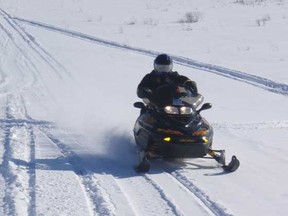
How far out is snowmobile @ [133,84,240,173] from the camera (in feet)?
23.8

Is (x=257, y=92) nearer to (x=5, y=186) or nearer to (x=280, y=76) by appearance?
(x=280, y=76)

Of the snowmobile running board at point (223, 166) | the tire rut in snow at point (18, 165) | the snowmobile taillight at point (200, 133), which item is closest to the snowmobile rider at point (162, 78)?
the snowmobile taillight at point (200, 133)

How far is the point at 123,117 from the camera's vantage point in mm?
10531

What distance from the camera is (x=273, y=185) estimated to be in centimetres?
687

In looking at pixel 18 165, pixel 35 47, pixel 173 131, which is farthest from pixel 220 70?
pixel 18 165

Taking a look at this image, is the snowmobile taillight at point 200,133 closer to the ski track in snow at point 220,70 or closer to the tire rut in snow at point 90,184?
the tire rut in snow at point 90,184

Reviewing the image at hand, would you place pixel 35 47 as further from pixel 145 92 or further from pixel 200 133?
pixel 200 133

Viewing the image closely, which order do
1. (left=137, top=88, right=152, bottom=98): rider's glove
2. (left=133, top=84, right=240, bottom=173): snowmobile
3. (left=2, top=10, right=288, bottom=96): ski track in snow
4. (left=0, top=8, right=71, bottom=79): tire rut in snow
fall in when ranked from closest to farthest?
Result: (left=133, top=84, right=240, bottom=173): snowmobile, (left=137, top=88, right=152, bottom=98): rider's glove, (left=2, top=10, right=288, bottom=96): ski track in snow, (left=0, top=8, right=71, bottom=79): tire rut in snow

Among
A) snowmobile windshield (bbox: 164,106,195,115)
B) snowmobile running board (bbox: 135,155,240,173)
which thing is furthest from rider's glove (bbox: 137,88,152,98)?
snowmobile running board (bbox: 135,155,240,173)

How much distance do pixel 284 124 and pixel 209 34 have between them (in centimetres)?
1442

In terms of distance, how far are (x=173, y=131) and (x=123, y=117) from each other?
10.9ft

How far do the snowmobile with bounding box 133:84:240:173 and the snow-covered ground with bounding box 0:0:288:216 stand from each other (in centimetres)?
20

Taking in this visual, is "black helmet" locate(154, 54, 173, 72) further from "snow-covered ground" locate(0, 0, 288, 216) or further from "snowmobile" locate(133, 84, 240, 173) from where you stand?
"snow-covered ground" locate(0, 0, 288, 216)

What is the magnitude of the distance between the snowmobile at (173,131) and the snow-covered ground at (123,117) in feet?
Result: 0.66
